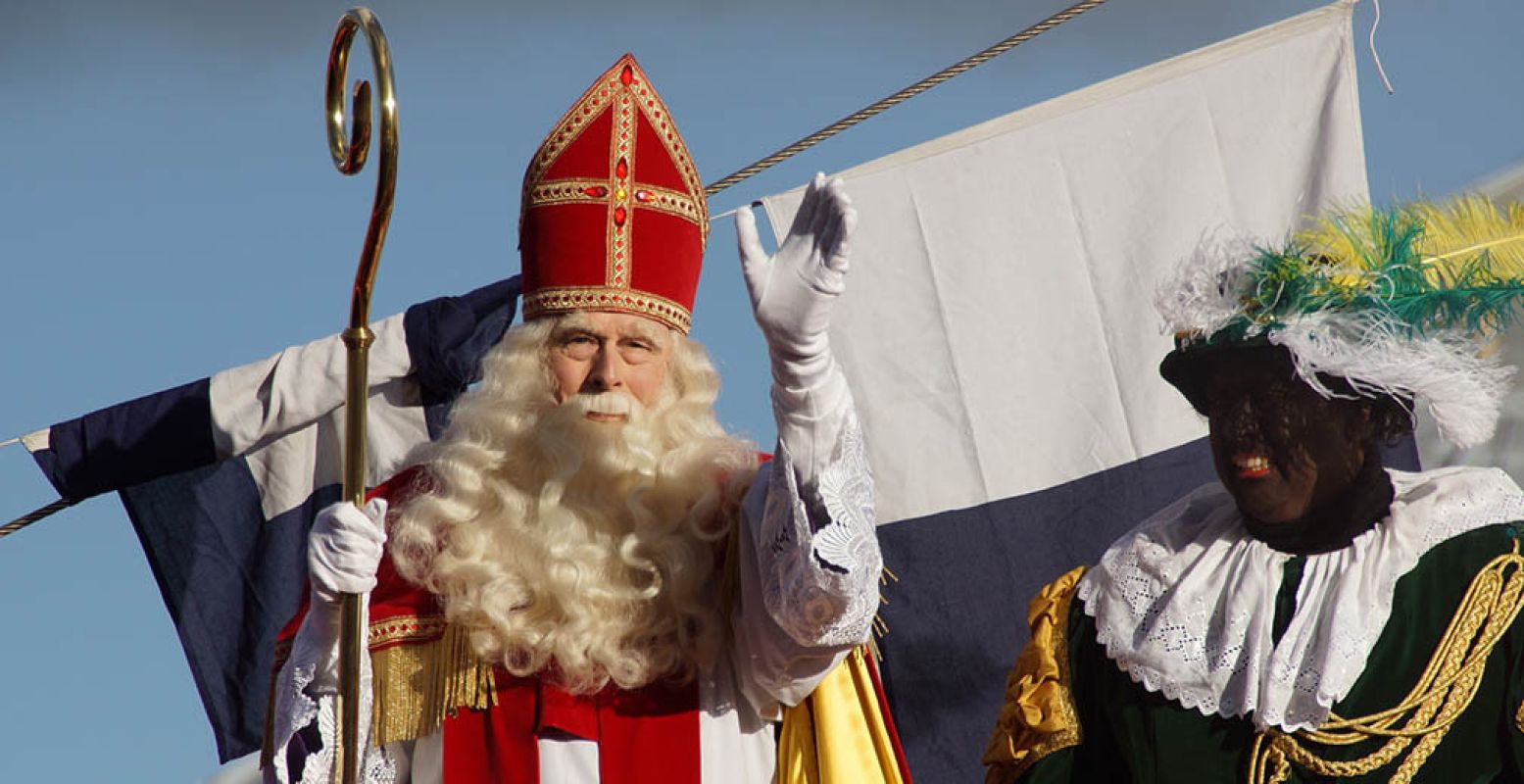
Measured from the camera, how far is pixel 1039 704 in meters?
4.35

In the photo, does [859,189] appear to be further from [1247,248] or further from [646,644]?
[646,644]

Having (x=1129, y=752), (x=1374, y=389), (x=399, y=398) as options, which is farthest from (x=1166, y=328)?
(x=399, y=398)

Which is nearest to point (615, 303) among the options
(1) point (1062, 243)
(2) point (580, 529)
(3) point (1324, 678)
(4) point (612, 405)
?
(4) point (612, 405)

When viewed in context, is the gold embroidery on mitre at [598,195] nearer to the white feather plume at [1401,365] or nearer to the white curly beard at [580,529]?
the white curly beard at [580,529]

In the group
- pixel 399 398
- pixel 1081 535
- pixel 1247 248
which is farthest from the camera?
pixel 399 398

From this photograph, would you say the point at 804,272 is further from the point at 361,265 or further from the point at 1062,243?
the point at 1062,243

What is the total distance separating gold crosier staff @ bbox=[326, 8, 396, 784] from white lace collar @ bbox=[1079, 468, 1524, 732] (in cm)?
155

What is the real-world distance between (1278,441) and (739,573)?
1.16 metres

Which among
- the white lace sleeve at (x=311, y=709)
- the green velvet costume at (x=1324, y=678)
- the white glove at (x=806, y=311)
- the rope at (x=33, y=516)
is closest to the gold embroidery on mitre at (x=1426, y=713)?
the green velvet costume at (x=1324, y=678)

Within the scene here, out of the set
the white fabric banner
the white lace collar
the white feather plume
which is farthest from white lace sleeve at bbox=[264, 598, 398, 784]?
the white fabric banner

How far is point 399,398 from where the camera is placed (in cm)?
585

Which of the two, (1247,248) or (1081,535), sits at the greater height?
(1247,248)

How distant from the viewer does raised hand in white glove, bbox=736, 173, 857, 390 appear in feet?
10.3

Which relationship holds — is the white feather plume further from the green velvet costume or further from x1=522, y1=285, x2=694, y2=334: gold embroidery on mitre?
x1=522, y1=285, x2=694, y2=334: gold embroidery on mitre
